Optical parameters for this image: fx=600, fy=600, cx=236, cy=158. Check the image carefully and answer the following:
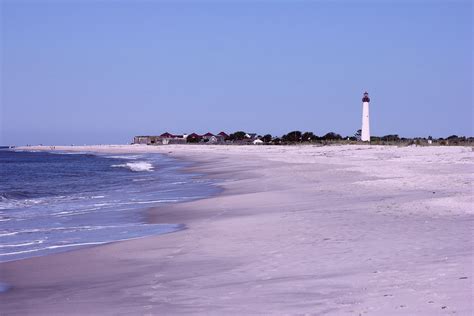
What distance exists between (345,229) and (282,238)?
1.12 meters

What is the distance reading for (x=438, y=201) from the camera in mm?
12750

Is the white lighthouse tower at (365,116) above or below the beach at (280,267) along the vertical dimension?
above

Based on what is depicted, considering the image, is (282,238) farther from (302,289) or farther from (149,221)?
(149,221)

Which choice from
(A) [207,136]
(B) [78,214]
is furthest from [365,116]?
(A) [207,136]

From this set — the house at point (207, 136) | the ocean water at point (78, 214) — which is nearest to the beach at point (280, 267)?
the ocean water at point (78, 214)

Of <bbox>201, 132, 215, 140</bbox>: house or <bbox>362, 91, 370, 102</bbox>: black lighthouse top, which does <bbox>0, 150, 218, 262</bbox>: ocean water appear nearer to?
<bbox>362, 91, 370, 102</bbox>: black lighthouse top

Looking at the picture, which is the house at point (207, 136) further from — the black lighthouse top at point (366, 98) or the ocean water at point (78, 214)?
the ocean water at point (78, 214)

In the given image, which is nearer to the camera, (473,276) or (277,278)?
(473,276)

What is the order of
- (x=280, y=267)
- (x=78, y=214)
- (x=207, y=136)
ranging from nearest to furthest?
1. (x=280, y=267)
2. (x=78, y=214)
3. (x=207, y=136)

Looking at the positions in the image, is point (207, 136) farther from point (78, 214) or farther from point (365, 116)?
point (78, 214)

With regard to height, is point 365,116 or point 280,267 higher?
point 365,116

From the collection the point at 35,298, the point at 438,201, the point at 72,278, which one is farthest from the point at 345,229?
the point at 35,298

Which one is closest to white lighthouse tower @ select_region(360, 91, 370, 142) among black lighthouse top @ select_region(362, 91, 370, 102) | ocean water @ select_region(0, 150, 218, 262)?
black lighthouse top @ select_region(362, 91, 370, 102)

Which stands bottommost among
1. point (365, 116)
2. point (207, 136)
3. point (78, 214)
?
point (78, 214)
